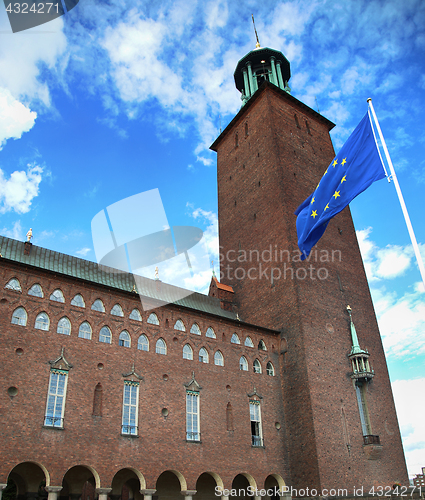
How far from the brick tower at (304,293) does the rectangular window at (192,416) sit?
644 cm

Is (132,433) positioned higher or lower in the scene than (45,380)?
lower

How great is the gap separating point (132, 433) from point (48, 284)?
8412 millimetres

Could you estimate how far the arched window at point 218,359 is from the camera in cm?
2677

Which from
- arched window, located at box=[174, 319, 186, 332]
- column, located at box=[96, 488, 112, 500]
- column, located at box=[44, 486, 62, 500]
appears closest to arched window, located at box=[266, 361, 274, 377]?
arched window, located at box=[174, 319, 186, 332]

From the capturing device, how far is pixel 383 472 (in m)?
26.6

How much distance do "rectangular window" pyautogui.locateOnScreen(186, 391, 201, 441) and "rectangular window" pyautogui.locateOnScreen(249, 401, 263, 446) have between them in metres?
3.81

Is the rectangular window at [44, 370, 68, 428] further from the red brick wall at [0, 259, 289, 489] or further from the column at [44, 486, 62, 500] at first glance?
the column at [44, 486, 62, 500]

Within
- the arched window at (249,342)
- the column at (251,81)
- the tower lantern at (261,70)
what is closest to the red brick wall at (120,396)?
the arched window at (249,342)

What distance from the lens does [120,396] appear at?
22.2 m

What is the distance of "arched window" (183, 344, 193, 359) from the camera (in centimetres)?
2572

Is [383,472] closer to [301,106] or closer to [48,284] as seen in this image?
[48,284]

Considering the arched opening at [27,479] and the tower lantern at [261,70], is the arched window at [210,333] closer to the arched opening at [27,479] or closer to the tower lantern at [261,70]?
the arched opening at [27,479]

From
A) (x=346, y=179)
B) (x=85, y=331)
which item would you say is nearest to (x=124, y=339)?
(x=85, y=331)

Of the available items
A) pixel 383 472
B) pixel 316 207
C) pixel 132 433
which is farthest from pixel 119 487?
pixel 316 207
